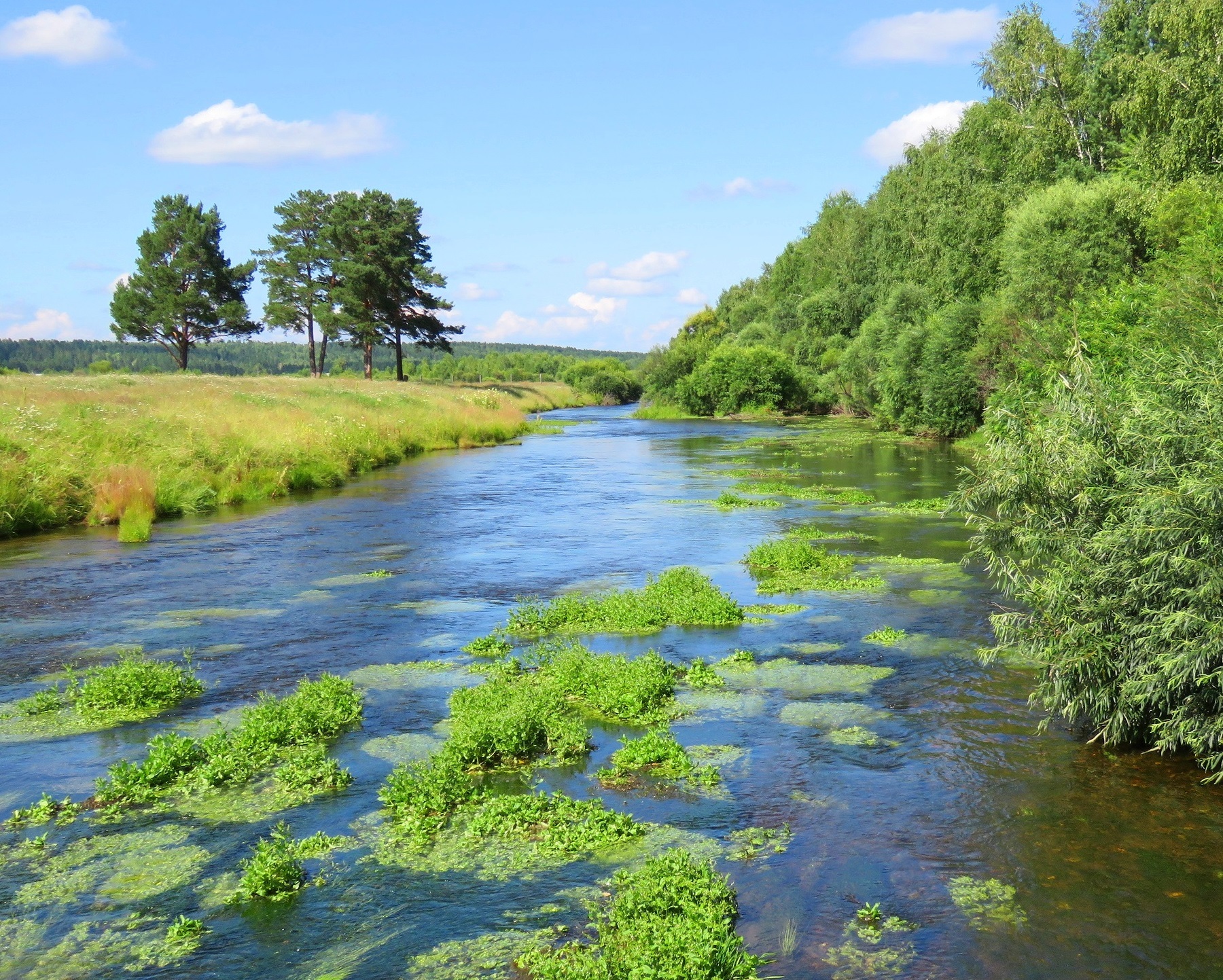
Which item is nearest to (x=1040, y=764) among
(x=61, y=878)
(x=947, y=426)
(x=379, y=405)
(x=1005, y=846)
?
(x=1005, y=846)

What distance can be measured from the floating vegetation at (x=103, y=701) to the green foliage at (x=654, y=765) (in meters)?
5.48

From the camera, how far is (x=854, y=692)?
11906 millimetres

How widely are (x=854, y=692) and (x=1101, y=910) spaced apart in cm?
491

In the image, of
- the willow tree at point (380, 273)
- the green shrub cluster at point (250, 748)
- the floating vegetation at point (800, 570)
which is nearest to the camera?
the green shrub cluster at point (250, 748)

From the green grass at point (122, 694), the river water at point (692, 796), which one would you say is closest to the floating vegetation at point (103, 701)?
the green grass at point (122, 694)

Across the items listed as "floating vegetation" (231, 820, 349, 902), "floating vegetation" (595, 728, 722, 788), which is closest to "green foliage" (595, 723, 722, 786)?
"floating vegetation" (595, 728, 722, 788)

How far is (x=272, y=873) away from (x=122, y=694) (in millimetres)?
5145

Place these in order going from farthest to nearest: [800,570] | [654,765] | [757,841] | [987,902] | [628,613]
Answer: [800,570], [628,613], [654,765], [757,841], [987,902]

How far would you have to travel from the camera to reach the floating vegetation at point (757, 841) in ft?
26.0

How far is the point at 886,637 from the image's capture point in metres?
14.0

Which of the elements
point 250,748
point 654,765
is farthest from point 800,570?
point 250,748

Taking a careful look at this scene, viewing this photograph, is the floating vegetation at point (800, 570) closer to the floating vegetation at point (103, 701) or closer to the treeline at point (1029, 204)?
the treeline at point (1029, 204)

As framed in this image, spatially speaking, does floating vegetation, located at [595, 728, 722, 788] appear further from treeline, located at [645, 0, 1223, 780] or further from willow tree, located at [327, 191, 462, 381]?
willow tree, located at [327, 191, 462, 381]

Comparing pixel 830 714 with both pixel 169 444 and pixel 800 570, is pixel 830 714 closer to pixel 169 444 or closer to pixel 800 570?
pixel 800 570
